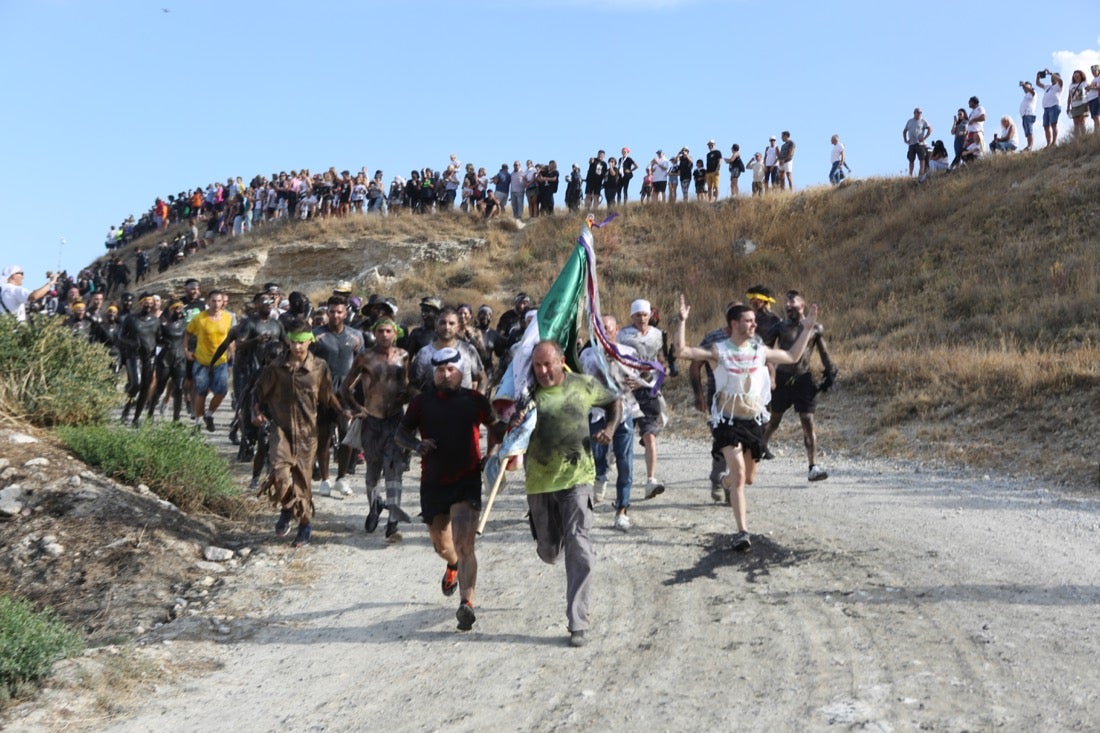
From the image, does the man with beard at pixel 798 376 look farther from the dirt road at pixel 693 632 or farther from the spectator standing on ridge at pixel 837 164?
the spectator standing on ridge at pixel 837 164

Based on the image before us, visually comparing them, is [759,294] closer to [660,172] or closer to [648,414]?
[648,414]

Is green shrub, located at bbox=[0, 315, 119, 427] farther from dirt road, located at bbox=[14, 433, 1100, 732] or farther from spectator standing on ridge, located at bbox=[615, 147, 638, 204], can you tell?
spectator standing on ridge, located at bbox=[615, 147, 638, 204]

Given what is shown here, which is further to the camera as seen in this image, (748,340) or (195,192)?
(195,192)

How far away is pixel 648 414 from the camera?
1027 cm

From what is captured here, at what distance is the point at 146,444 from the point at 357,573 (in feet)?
12.3

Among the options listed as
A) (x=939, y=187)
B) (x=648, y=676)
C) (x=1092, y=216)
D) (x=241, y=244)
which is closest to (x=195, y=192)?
(x=241, y=244)

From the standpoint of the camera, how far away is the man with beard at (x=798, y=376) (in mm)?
10516

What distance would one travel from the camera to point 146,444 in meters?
A: 11.3

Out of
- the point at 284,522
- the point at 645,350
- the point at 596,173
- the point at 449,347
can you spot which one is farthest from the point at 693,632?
the point at 596,173

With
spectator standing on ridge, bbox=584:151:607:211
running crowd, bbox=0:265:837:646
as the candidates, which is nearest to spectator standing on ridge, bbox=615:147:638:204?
spectator standing on ridge, bbox=584:151:607:211

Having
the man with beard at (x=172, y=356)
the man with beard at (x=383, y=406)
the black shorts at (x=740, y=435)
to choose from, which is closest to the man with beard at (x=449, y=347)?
the man with beard at (x=383, y=406)

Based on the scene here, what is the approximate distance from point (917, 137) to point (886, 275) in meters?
5.06

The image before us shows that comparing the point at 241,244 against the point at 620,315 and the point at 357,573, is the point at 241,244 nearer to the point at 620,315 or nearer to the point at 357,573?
the point at 620,315

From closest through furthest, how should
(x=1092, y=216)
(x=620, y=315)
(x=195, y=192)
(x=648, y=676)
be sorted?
1. (x=648, y=676)
2. (x=1092, y=216)
3. (x=620, y=315)
4. (x=195, y=192)
